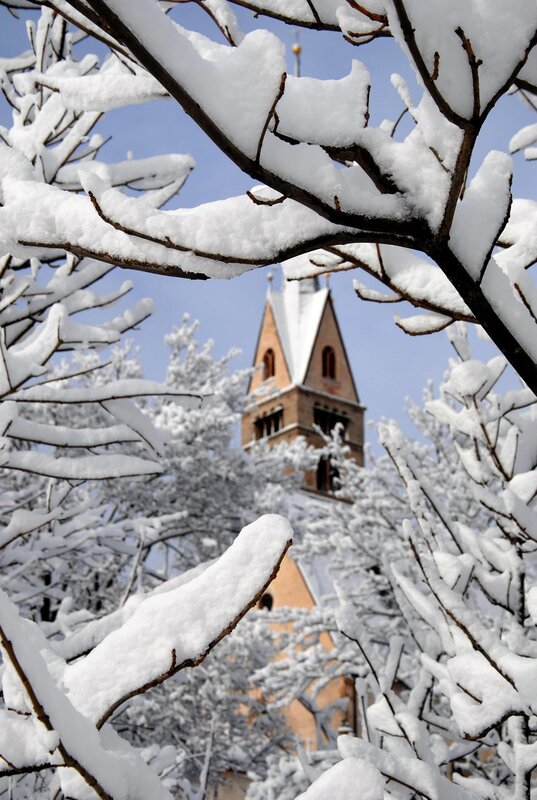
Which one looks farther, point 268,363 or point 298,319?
point 298,319

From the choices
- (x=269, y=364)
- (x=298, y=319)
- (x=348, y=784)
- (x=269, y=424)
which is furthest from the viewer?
(x=298, y=319)

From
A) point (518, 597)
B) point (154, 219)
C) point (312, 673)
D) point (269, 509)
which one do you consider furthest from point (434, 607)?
point (269, 509)

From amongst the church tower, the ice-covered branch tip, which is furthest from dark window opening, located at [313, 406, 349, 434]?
the ice-covered branch tip

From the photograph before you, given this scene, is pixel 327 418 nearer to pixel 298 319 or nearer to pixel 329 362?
pixel 329 362

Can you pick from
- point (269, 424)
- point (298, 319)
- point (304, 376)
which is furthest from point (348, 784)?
point (298, 319)

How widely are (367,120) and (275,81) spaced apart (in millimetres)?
Answer: 186

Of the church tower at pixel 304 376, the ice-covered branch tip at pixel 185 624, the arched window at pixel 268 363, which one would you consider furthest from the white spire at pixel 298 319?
the ice-covered branch tip at pixel 185 624

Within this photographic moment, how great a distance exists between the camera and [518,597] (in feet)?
8.51

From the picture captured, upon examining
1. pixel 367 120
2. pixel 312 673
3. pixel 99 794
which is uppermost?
pixel 367 120

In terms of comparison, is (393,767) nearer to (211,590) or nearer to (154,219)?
(211,590)

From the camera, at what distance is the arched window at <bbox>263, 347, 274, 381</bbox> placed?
41094 mm

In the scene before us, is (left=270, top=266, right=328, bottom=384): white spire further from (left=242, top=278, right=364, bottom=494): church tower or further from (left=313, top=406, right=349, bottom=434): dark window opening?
(left=313, top=406, right=349, bottom=434): dark window opening

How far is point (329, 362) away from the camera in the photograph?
136 feet

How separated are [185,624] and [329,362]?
4092cm
